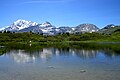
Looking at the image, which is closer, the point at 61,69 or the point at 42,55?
the point at 61,69

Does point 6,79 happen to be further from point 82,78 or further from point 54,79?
point 82,78

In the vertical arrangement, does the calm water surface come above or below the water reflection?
below

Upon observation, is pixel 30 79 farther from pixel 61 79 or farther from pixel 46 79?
pixel 61 79

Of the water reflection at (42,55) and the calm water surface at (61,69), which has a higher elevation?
the water reflection at (42,55)

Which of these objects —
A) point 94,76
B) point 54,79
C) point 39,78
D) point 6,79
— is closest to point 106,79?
point 94,76

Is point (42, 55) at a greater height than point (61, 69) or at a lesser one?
greater

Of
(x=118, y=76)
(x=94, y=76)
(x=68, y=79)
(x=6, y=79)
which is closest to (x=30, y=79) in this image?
(x=6, y=79)

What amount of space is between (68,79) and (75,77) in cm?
193

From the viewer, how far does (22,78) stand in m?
34.5

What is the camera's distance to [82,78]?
34.1 m

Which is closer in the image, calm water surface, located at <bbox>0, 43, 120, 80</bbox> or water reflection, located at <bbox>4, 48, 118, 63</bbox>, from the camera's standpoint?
calm water surface, located at <bbox>0, 43, 120, 80</bbox>

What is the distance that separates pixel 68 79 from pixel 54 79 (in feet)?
6.98

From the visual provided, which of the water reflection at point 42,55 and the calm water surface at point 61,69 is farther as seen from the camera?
the water reflection at point 42,55

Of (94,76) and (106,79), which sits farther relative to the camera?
(94,76)
